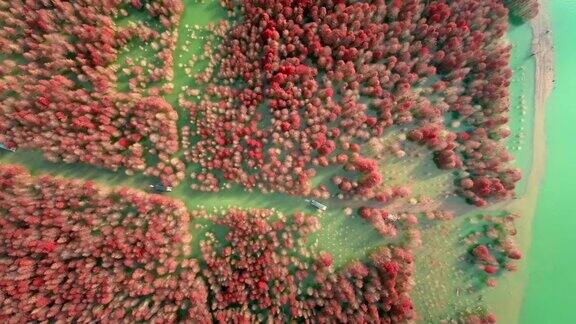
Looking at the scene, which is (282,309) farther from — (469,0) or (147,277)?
(469,0)

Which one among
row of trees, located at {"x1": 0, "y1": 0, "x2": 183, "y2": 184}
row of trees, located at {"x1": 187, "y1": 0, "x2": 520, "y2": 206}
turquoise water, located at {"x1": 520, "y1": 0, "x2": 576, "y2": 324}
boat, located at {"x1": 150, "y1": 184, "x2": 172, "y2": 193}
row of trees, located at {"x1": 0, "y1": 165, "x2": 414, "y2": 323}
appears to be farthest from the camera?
turquoise water, located at {"x1": 520, "y1": 0, "x2": 576, "y2": 324}

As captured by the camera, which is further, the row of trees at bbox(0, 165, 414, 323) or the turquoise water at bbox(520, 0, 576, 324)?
the turquoise water at bbox(520, 0, 576, 324)

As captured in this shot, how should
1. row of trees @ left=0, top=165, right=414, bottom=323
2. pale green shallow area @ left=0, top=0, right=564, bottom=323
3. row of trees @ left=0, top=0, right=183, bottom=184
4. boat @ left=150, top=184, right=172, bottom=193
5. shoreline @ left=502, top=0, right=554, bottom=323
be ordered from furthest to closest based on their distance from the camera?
shoreline @ left=502, top=0, right=554, bottom=323
pale green shallow area @ left=0, top=0, right=564, bottom=323
boat @ left=150, top=184, right=172, bottom=193
row of trees @ left=0, top=0, right=183, bottom=184
row of trees @ left=0, top=165, right=414, bottom=323

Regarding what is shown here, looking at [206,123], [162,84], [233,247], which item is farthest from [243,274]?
[162,84]

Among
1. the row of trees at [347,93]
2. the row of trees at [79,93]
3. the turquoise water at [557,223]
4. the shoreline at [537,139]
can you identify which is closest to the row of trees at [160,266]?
the row of trees at [79,93]

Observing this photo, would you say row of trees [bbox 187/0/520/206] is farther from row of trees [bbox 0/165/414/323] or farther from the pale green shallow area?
row of trees [bbox 0/165/414/323]

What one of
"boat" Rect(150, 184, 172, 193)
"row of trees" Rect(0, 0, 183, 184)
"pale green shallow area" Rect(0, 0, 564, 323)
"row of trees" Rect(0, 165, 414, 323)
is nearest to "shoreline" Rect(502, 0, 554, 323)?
"pale green shallow area" Rect(0, 0, 564, 323)

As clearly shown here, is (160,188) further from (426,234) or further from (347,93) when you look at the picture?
(426,234)

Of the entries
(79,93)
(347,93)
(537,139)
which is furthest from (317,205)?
(79,93)
